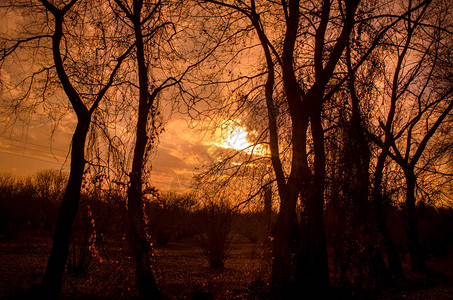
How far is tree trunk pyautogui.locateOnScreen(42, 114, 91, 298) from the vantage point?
4770mm

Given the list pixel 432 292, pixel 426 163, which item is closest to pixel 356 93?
pixel 432 292

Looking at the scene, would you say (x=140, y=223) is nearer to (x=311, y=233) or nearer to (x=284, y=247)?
(x=284, y=247)

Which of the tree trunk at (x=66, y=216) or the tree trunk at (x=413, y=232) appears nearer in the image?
the tree trunk at (x=66, y=216)

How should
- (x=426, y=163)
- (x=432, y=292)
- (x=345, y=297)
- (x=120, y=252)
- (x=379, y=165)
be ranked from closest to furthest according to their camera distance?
(x=120, y=252) → (x=345, y=297) → (x=432, y=292) → (x=379, y=165) → (x=426, y=163)

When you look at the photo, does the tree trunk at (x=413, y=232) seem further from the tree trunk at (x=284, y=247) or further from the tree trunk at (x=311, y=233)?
the tree trunk at (x=284, y=247)

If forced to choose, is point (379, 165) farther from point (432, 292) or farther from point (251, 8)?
point (251, 8)

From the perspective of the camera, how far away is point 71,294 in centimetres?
644

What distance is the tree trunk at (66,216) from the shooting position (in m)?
4.77

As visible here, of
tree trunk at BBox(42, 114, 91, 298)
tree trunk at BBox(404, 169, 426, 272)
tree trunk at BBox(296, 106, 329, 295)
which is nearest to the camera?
tree trunk at BBox(42, 114, 91, 298)

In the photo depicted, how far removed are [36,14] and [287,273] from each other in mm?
6550

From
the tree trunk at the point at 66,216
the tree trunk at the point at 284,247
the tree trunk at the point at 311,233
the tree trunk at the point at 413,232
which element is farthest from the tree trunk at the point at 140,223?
the tree trunk at the point at 413,232

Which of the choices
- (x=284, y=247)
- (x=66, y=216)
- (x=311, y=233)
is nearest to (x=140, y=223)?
(x=66, y=216)

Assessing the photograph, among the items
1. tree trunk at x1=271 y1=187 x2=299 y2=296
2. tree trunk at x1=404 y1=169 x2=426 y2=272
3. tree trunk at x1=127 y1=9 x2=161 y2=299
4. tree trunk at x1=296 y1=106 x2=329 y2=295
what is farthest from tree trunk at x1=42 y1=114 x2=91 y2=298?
tree trunk at x1=404 y1=169 x2=426 y2=272

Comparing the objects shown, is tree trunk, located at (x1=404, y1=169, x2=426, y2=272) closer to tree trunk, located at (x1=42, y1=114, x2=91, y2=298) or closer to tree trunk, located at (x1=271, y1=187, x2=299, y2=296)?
tree trunk, located at (x1=271, y1=187, x2=299, y2=296)
